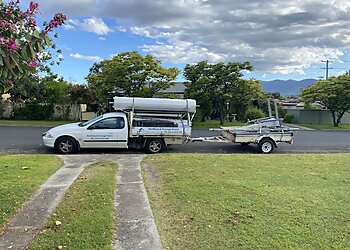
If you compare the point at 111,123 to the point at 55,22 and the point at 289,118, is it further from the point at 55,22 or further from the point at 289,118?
the point at 289,118

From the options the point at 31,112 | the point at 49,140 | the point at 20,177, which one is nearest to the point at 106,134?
the point at 49,140

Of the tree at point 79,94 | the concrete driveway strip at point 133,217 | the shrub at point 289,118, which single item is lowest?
the concrete driveway strip at point 133,217

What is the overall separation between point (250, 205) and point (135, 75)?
60.7 feet

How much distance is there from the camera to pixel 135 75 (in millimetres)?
22922

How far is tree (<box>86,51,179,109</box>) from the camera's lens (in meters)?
23.0

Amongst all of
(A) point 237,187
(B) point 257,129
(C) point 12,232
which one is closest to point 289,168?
(A) point 237,187

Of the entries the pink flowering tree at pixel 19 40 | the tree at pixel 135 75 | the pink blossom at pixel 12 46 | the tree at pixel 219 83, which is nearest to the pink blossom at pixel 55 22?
the pink flowering tree at pixel 19 40

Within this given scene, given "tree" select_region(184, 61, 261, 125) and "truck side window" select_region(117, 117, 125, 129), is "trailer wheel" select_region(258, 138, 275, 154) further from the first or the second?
"tree" select_region(184, 61, 261, 125)

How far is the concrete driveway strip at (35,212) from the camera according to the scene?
13.5 feet

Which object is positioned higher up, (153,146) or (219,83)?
(219,83)

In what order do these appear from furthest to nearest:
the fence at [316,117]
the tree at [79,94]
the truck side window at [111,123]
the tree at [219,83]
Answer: the fence at [316,117], the tree at [79,94], the tree at [219,83], the truck side window at [111,123]

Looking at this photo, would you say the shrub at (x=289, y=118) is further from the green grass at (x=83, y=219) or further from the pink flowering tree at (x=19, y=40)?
the pink flowering tree at (x=19, y=40)

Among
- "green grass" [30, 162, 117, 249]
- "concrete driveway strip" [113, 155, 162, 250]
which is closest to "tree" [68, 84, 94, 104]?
"concrete driveway strip" [113, 155, 162, 250]

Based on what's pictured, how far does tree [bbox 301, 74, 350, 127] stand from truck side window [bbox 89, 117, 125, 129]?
21.7 meters
